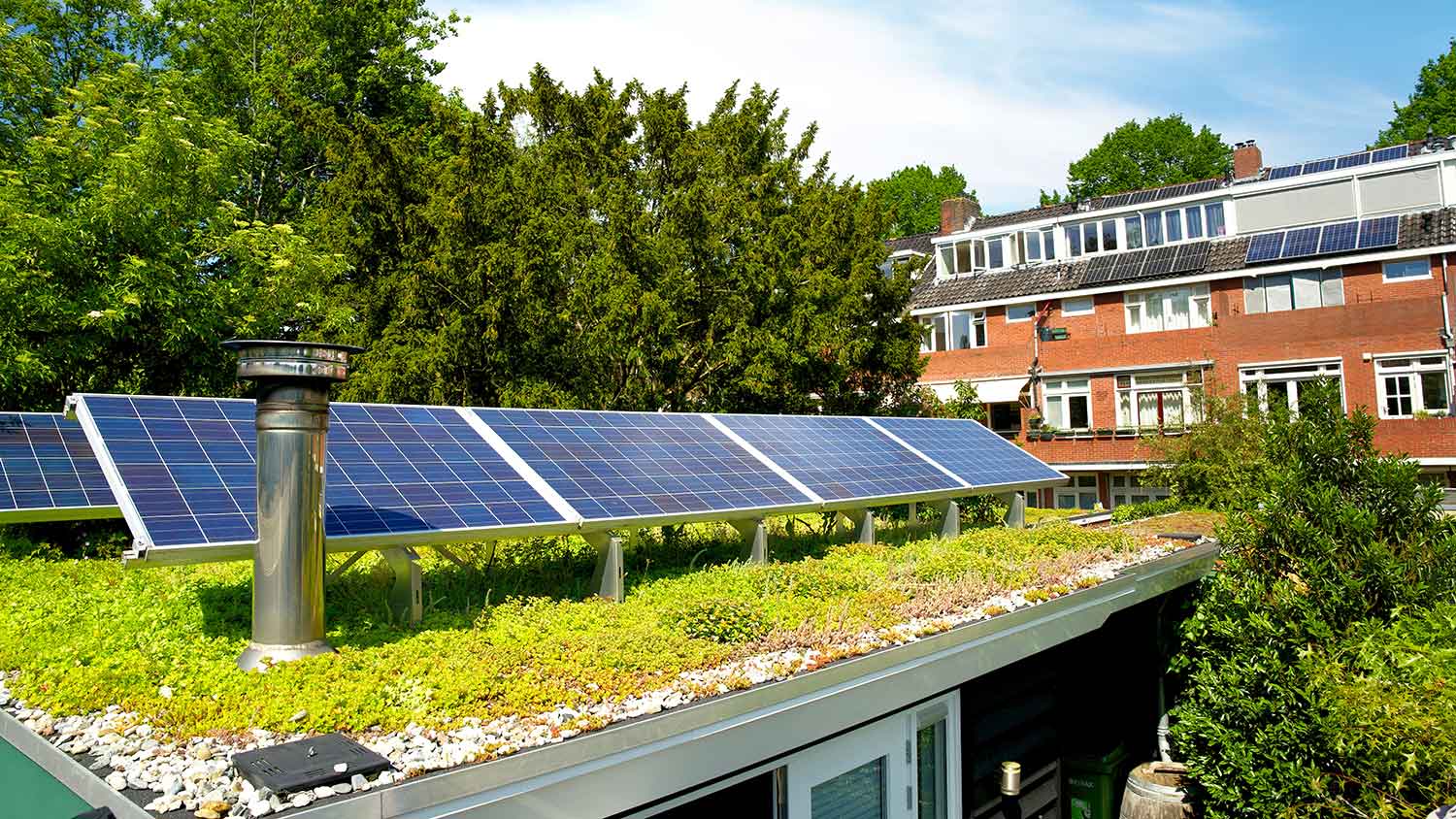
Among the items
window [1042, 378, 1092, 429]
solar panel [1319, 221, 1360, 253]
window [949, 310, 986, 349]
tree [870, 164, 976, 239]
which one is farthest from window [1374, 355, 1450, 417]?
tree [870, 164, 976, 239]

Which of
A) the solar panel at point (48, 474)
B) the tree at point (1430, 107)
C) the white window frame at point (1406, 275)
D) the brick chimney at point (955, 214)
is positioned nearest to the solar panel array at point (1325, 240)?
the white window frame at point (1406, 275)

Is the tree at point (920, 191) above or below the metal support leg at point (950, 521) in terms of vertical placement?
above

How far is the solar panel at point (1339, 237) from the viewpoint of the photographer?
110 feet

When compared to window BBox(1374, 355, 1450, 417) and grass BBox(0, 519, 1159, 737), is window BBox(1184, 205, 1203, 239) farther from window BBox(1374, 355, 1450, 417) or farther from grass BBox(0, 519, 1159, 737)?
grass BBox(0, 519, 1159, 737)

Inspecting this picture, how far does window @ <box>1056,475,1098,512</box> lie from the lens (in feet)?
127

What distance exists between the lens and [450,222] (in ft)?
73.4

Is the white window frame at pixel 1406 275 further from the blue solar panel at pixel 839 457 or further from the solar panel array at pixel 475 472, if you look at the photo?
the solar panel array at pixel 475 472

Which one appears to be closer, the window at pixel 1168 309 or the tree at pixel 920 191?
the window at pixel 1168 309

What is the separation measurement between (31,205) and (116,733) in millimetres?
16482

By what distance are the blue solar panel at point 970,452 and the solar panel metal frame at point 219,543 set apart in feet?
27.9

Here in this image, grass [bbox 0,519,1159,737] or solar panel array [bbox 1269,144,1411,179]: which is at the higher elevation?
solar panel array [bbox 1269,144,1411,179]

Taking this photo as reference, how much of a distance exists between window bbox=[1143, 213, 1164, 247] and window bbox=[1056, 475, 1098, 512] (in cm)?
1036

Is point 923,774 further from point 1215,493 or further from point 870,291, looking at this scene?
point 870,291

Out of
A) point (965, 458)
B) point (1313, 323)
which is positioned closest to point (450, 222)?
point (965, 458)
